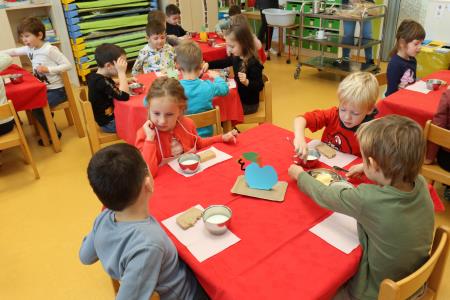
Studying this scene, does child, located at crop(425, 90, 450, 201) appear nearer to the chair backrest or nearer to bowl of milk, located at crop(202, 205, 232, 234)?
the chair backrest

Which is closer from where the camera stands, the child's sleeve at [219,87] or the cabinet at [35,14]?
the child's sleeve at [219,87]

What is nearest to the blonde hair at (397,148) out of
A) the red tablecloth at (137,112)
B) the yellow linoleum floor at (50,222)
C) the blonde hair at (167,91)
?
the blonde hair at (167,91)

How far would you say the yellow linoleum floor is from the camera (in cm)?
220

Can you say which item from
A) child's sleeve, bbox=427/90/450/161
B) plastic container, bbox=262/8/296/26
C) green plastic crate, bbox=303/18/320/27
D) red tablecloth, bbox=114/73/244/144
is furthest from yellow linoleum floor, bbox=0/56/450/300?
green plastic crate, bbox=303/18/320/27

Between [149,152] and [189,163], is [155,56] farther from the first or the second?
[189,163]

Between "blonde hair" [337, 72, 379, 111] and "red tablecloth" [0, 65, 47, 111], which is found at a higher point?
"blonde hair" [337, 72, 379, 111]

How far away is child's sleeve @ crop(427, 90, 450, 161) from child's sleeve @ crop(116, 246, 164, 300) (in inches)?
77.4

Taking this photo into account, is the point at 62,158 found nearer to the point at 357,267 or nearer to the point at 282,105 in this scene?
the point at 282,105

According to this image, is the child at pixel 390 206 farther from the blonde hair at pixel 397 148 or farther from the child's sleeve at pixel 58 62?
the child's sleeve at pixel 58 62

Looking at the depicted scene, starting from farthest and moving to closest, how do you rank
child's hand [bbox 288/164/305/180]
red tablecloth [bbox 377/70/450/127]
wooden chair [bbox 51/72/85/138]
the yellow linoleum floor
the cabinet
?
the cabinet → wooden chair [bbox 51/72/85/138] → red tablecloth [bbox 377/70/450/127] → the yellow linoleum floor → child's hand [bbox 288/164/305/180]

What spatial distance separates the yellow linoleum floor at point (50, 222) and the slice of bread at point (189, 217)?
3.32ft

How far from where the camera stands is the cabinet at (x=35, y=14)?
491cm

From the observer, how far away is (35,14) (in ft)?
18.0

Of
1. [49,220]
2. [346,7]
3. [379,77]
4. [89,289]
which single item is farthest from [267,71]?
[89,289]
